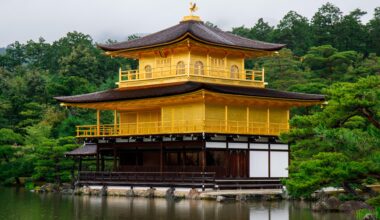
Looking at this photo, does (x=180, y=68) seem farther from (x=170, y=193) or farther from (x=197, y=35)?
(x=170, y=193)

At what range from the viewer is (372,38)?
261 ft

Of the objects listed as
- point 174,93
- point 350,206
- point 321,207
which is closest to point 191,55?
point 174,93

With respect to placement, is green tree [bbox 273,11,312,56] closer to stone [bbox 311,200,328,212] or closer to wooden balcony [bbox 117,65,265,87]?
wooden balcony [bbox 117,65,265,87]

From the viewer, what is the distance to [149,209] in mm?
30219

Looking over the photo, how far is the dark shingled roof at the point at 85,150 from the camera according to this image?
147 ft

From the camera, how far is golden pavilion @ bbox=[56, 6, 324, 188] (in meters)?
39.3

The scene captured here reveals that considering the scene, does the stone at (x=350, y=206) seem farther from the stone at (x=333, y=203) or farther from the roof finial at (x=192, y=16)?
the roof finial at (x=192, y=16)

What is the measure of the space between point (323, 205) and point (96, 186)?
16.6m

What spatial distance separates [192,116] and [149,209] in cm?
1087

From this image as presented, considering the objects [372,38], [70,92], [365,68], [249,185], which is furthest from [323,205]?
[372,38]

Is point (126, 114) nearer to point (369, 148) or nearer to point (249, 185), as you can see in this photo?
point (249, 185)

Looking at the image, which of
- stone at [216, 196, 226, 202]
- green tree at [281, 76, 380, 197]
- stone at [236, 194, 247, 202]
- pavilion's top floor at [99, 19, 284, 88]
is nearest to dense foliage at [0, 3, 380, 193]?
green tree at [281, 76, 380, 197]

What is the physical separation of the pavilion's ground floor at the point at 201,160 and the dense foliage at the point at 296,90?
2204 millimetres

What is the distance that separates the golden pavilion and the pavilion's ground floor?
0.17 feet
